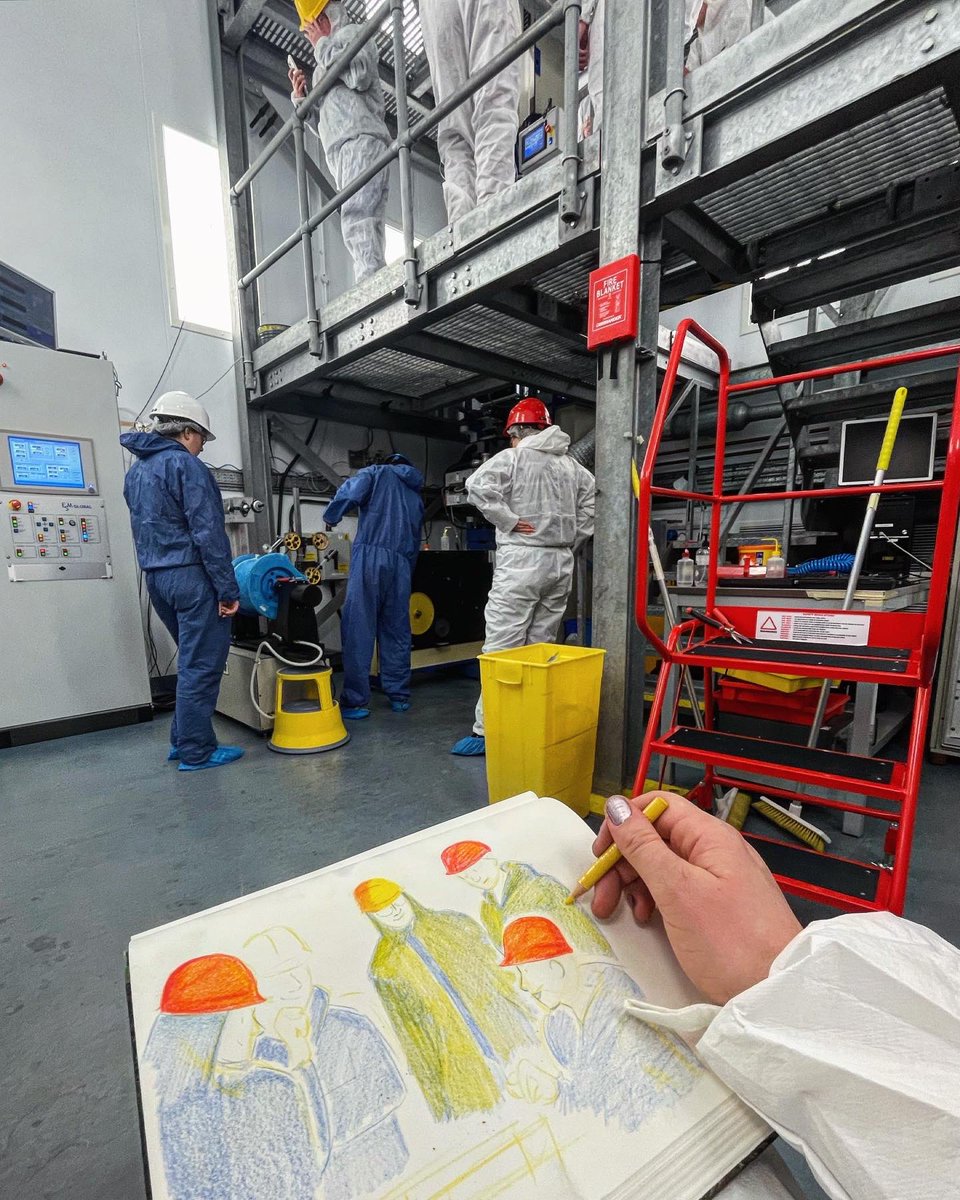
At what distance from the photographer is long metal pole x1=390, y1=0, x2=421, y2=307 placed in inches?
86.2

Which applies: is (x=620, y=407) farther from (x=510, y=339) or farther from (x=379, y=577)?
(x=379, y=577)

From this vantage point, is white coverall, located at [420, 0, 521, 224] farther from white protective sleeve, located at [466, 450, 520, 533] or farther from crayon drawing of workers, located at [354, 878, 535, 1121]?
crayon drawing of workers, located at [354, 878, 535, 1121]

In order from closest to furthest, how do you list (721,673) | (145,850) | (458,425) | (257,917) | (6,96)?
(257,917), (145,850), (721,673), (6,96), (458,425)

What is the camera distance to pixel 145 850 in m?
1.64

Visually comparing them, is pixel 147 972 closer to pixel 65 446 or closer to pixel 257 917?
pixel 257 917

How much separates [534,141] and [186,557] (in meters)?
2.49

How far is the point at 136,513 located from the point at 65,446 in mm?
945

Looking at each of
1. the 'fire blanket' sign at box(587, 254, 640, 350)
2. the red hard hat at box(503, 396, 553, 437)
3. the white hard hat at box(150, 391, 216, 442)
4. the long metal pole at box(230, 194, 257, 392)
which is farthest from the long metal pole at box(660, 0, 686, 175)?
the long metal pole at box(230, 194, 257, 392)

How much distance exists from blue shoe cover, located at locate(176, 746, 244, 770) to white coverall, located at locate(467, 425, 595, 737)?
Result: 1147 millimetres

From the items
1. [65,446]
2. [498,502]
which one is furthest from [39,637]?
[498,502]

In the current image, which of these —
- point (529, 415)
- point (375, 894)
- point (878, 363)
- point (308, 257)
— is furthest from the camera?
point (308, 257)

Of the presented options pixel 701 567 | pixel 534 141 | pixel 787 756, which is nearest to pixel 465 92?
pixel 534 141

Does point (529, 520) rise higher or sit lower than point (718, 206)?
lower

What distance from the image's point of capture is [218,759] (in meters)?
2.34
